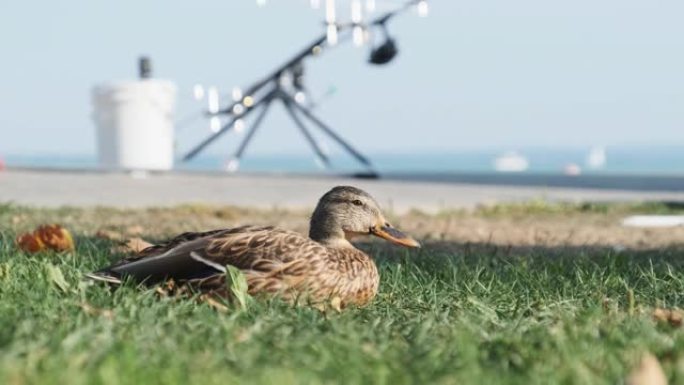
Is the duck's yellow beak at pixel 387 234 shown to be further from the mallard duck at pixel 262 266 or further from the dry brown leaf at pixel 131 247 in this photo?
the dry brown leaf at pixel 131 247

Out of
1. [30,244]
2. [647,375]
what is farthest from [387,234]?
[647,375]

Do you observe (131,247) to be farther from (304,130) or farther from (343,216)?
(304,130)

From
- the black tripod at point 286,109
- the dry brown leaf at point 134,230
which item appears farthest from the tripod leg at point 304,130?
the dry brown leaf at point 134,230

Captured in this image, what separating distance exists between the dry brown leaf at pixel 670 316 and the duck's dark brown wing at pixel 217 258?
4.26 ft

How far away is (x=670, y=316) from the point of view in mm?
4539

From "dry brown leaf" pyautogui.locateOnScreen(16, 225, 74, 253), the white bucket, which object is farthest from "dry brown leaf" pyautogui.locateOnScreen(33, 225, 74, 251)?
the white bucket

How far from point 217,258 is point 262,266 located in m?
0.18

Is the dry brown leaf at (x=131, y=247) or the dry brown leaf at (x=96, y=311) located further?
the dry brown leaf at (x=131, y=247)

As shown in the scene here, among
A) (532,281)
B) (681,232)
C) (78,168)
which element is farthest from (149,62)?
(532,281)

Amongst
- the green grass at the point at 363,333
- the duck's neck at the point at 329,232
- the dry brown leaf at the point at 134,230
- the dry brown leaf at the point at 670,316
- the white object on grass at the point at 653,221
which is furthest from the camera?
the white object on grass at the point at 653,221

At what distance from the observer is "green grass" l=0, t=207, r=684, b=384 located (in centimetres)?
331

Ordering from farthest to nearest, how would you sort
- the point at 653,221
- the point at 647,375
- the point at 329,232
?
the point at 653,221, the point at 329,232, the point at 647,375

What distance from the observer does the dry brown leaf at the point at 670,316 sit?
445cm

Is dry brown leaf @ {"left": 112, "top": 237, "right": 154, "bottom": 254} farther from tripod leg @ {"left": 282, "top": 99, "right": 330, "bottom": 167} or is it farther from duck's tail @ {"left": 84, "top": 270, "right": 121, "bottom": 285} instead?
tripod leg @ {"left": 282, "top": 99, "right": 330, "bottom": 167}
